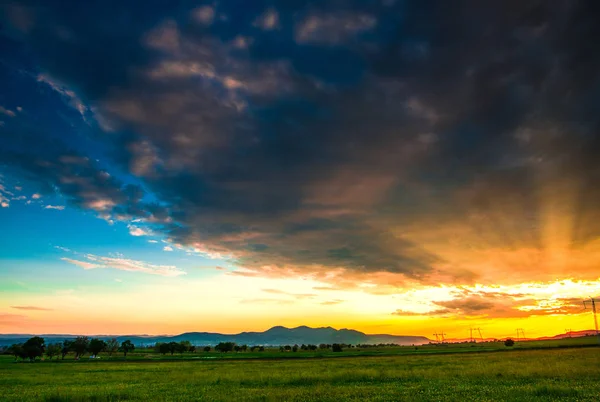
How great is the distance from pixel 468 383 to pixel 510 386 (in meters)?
4.22

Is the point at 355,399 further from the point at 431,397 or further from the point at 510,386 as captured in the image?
the point at 510,386

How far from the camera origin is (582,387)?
30.8 metres

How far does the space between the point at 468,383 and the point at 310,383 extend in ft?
54.1

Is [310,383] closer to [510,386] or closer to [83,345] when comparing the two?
[510,386]

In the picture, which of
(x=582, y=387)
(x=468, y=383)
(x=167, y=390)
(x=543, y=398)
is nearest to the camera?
(x=543, y=398)

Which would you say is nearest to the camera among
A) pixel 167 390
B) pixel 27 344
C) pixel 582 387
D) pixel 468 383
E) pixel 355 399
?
pixel 355 399

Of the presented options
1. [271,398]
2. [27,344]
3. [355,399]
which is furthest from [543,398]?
[27,344]

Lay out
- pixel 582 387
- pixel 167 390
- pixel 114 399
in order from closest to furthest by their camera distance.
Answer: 1. pixel 582 387
2. pixel 114 399
3. pixel 167 390

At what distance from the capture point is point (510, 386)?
33250mm

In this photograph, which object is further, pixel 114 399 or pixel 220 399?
pixel 114 399

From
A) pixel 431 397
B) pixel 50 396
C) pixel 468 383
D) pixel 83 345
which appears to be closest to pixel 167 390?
pixel 50 396

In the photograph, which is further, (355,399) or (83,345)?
(83,345)

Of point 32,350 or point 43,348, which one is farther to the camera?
point 43,348

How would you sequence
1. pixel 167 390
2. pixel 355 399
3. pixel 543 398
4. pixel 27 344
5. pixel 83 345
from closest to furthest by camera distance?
pixel 543 398 → pixel 355 399 → pixel 167 390 → pixel 27 344 → pixel 83 345
